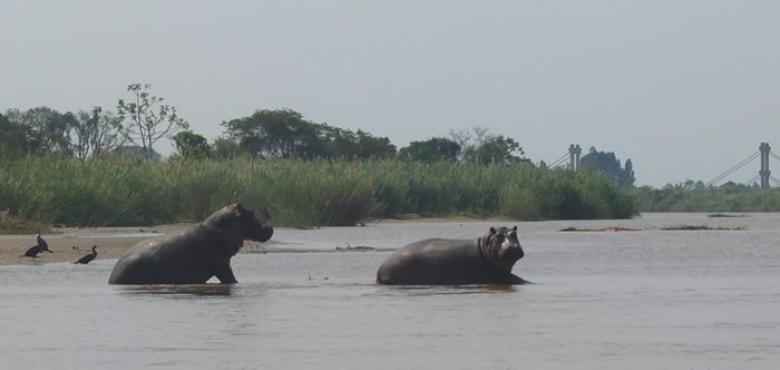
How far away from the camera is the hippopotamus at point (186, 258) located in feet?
62.7

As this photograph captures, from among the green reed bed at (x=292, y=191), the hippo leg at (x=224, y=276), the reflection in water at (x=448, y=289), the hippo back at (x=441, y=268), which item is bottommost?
the reflection in water at (x=448, y=289)

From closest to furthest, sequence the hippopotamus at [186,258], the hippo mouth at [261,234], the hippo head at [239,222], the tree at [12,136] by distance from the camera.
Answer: the hippopotamus at [186,258]
the hippo head at [239,222]
the hippo mouth at [261,234]
the tree at [12,136]

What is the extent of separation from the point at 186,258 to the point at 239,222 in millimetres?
894

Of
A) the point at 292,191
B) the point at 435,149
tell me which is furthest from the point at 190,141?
the point at 292,191

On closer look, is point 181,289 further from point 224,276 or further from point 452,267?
point 452,267

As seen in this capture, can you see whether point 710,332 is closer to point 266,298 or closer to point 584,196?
point 266,298

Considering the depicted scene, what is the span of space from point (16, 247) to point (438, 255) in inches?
396

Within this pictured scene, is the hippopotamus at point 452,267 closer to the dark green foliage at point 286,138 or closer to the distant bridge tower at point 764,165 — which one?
the dark green foliage at point 286,138

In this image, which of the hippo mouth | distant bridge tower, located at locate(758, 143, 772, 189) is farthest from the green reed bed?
distant bridge tower, located at locate(758, 143, 772, 189)

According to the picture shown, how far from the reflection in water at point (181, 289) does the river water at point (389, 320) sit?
0.02 m

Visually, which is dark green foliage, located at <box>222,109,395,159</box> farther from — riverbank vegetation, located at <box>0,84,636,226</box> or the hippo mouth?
the hippo mouth

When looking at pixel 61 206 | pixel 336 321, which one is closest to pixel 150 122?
pixel 61 206

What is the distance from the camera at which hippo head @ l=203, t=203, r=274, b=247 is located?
64.7 ft

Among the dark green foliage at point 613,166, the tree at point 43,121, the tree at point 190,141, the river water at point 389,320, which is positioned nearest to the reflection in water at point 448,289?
the river water at point 389,320
